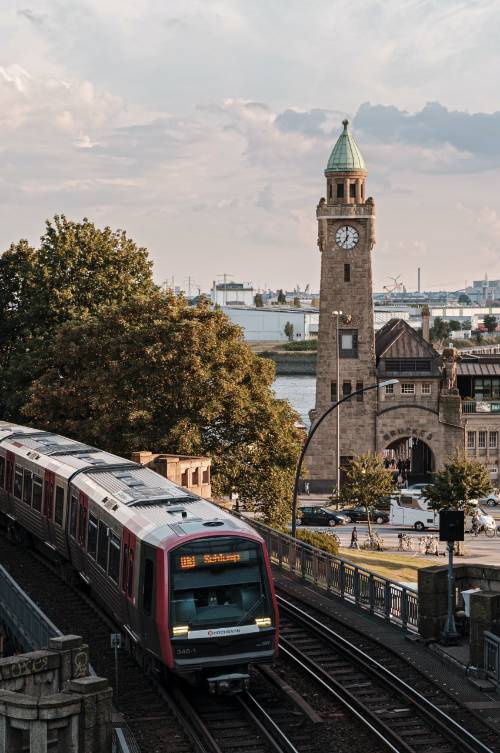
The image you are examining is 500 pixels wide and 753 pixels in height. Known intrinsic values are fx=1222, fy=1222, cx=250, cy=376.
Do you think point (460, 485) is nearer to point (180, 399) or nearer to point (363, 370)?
point (180, 399)

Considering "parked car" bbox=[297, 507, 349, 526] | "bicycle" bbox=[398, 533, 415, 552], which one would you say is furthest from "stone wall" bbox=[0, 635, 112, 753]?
"parked car" bbox=[297, 507, 349, 526]

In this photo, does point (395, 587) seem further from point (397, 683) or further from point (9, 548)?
point (9, 548)

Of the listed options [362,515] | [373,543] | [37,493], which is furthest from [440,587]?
[362,515]

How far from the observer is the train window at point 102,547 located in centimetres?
2453

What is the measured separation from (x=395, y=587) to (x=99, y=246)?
4379 cm

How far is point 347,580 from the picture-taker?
95.5 feet

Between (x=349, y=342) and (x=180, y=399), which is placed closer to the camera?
(x=180, y=399)

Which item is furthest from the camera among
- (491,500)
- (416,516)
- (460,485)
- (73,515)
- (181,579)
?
(491,500)

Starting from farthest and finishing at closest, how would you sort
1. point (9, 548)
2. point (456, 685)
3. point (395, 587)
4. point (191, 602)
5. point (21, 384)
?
1. point (21, 384)
2. point (9, 548)
3. point (395, 587)
4. point (456, 685)
5. point (191, 602)

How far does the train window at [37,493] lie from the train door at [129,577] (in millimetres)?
8959

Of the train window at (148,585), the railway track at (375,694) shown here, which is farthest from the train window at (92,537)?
the train window at (148,585)

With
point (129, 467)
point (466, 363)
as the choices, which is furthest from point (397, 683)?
point (466, 363)

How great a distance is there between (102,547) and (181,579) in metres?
4.87

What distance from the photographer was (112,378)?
5200 cm
